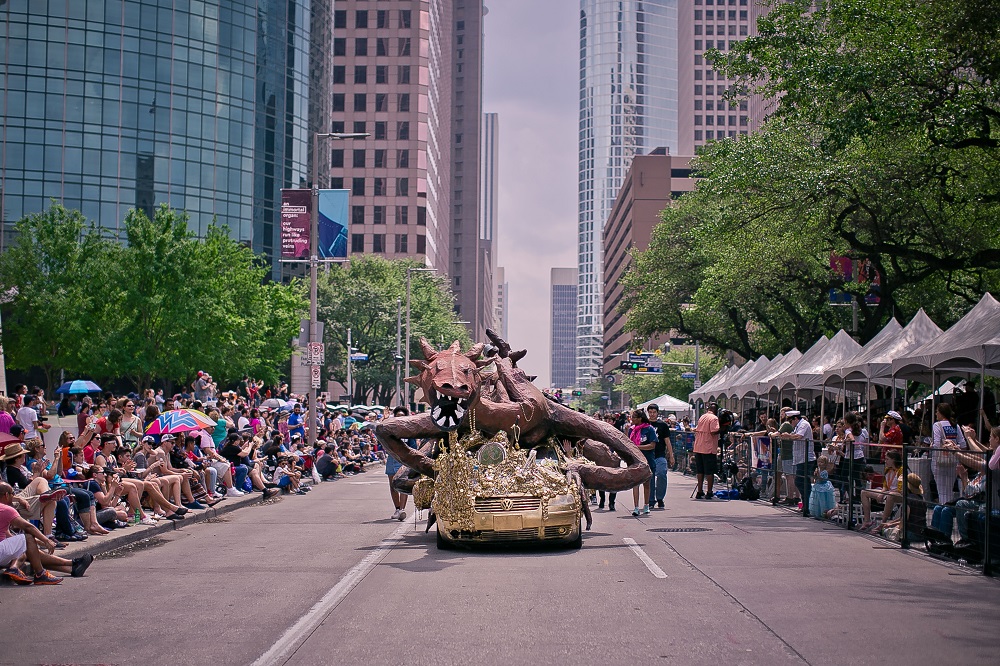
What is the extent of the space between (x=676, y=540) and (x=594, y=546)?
4.70 ft

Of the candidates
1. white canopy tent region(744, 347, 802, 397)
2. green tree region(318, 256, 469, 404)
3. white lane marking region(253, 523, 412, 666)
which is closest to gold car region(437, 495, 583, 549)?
white lane marking region(253, 523, 412, 666)

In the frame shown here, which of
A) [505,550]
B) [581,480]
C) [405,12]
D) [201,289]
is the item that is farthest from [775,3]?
[405,12]

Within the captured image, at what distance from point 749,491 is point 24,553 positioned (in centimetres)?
1640

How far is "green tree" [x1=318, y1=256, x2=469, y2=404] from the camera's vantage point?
3014 inches

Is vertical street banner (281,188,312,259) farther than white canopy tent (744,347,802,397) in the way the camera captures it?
No

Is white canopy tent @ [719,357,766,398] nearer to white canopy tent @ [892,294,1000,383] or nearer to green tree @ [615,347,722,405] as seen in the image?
white canopy tent @ [892,294,1000,383]

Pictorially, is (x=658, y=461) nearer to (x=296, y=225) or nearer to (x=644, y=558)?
(x=644, y=558)

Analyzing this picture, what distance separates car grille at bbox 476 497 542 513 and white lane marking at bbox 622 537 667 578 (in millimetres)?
1394

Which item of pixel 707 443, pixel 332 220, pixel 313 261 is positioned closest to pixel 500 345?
pixel 707 443

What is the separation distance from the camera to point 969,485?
12.7m

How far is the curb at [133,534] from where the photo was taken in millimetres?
13273

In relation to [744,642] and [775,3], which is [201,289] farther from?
[744,642]

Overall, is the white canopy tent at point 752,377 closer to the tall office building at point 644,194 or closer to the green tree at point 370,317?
the green tree at point 370,317

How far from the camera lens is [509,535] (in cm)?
1294
